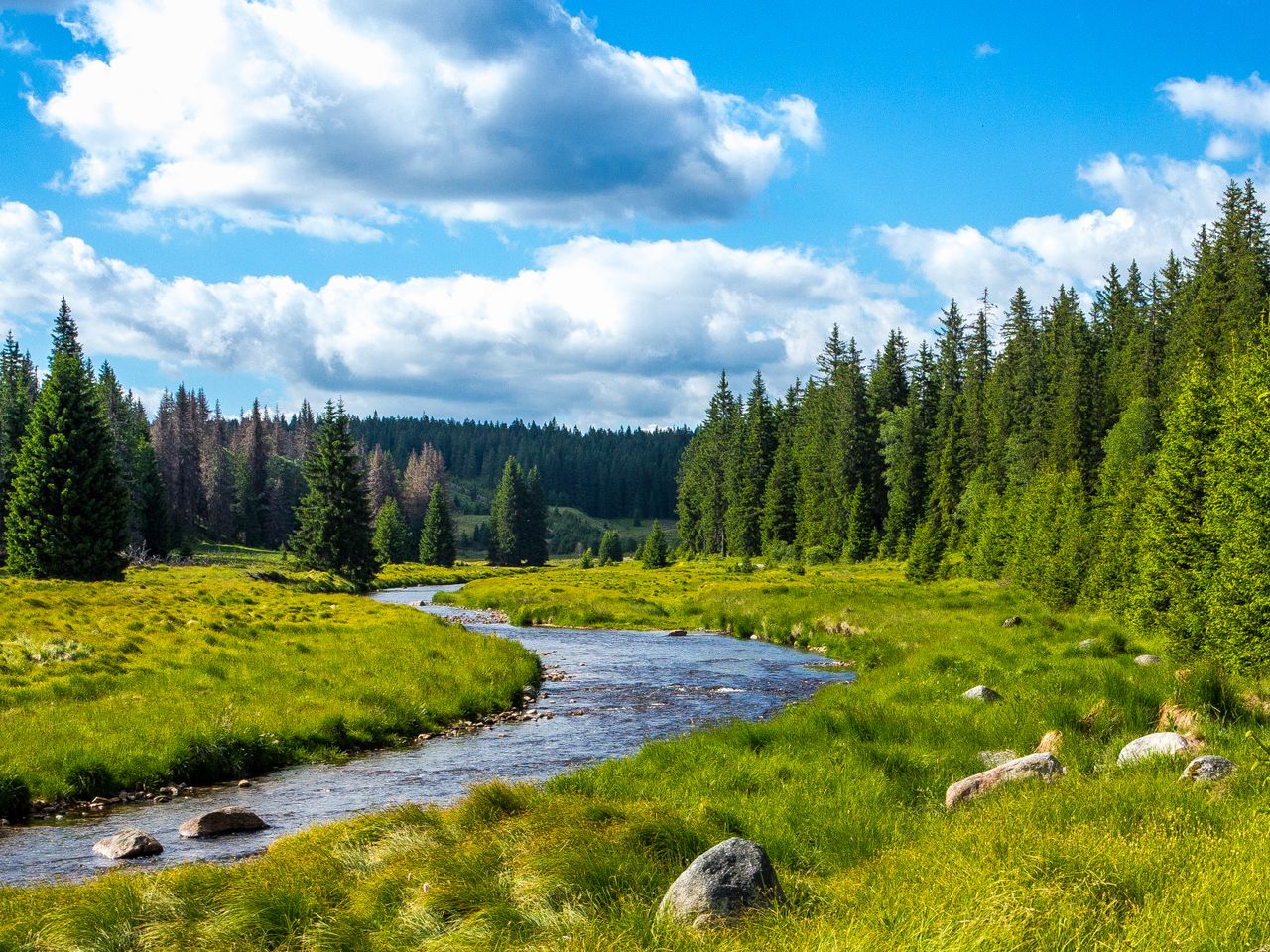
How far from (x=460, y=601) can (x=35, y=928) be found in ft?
178

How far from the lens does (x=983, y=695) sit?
1867cm

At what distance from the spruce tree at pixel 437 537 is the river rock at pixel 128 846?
4310 inches

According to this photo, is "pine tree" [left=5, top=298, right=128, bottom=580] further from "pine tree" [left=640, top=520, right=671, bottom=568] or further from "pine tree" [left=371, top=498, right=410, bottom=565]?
"pine tree" [left=371, top=498, right=410, bottom=565]

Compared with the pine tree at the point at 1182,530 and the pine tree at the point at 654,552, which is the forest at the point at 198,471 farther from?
the pine tree at the point at 1182,530

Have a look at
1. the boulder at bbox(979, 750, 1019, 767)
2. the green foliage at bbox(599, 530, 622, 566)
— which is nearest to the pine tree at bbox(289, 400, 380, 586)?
the green foliage at bbox(599, 530, 622, 566)

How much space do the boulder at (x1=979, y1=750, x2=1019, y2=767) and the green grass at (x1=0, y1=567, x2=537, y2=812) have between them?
12632 mm

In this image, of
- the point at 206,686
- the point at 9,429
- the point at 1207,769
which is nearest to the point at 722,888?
the point at 1207,769

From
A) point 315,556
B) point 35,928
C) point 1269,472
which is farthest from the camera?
point 315,556

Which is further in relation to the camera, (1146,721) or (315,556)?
(315,556)

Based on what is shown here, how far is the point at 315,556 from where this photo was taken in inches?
2778

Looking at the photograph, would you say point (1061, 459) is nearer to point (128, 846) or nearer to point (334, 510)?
point (334, 510)

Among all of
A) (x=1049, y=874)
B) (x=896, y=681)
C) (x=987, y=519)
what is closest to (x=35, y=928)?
(x=1049, y=874)

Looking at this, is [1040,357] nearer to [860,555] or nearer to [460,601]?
[860,555]

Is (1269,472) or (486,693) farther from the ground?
(1269,472)
